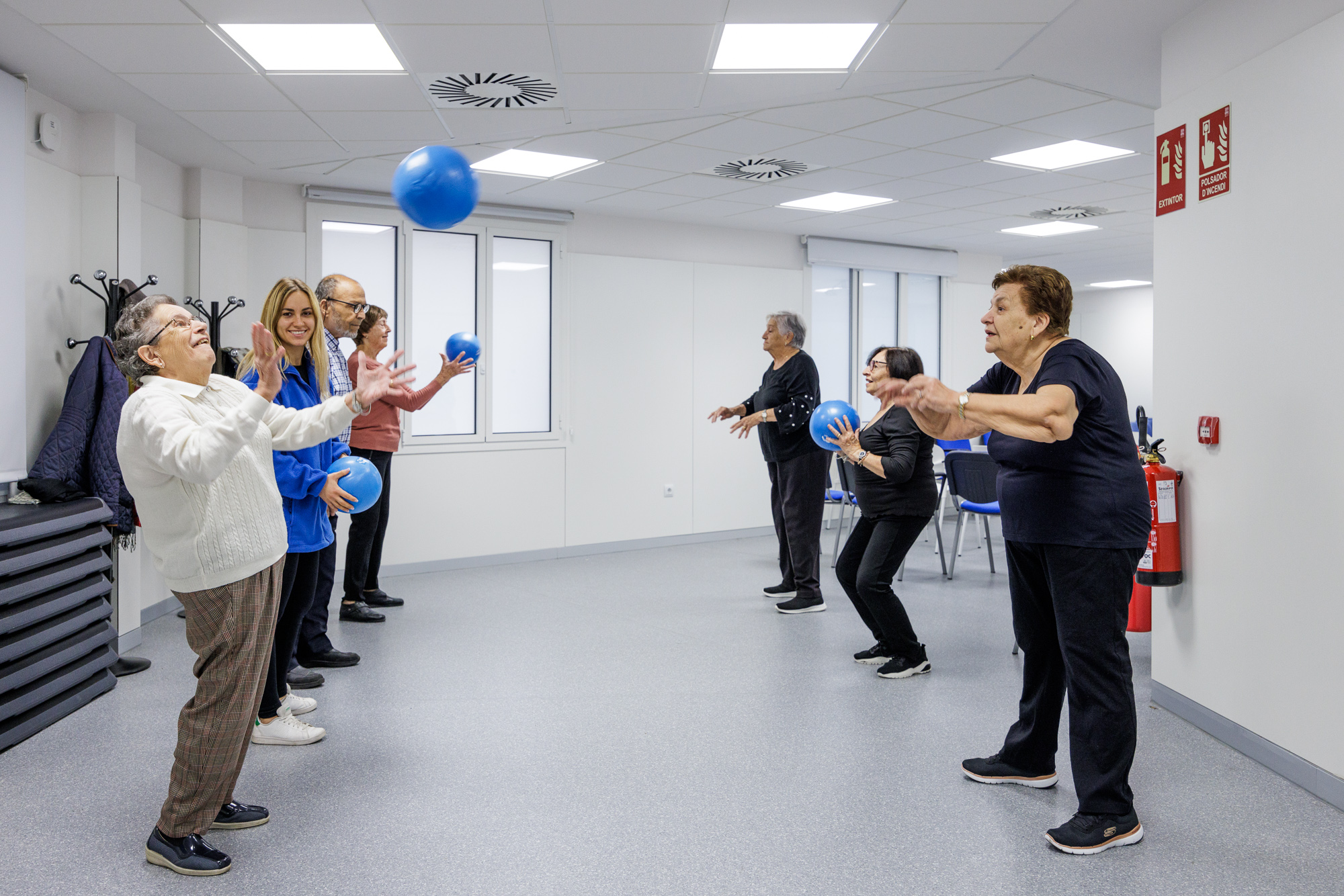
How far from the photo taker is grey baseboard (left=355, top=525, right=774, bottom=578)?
6316 mm

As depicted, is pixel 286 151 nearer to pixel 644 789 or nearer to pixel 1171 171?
pixel 644 789

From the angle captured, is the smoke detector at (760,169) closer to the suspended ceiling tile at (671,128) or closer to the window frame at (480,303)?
the suspended ceiling tile at (671,128)

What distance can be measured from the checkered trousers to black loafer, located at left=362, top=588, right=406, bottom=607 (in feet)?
9.64

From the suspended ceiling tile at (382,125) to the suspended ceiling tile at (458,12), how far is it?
3.87 feet

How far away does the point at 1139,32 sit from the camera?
352 centimetres

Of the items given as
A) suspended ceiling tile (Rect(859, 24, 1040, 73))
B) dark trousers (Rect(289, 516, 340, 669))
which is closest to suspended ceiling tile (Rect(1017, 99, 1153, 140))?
suspended ceiling tile (Rect(859, 24, 1040, 73))

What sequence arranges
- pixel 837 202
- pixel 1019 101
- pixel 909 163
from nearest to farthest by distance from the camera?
pixel 1019 101, pixel 909 163, pixel 837 202

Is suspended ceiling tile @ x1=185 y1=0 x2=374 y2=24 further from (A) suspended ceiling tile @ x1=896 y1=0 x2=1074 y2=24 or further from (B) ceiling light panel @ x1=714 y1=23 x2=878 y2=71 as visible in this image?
(A) suspended ceiling tile @ x1=896 y1=0 x2=1074 y2=24

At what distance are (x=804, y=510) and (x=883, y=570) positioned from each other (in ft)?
4.29

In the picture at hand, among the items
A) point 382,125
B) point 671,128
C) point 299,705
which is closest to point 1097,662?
point 299,705

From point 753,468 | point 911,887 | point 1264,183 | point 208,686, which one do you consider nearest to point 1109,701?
point 911,887

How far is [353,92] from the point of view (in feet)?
13.4

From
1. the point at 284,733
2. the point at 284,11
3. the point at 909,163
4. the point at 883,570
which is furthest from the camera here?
the point at 909,163

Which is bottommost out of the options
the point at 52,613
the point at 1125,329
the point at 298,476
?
the point at 52,613
